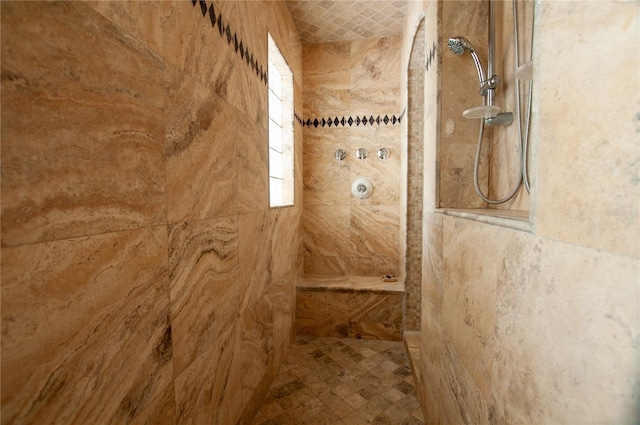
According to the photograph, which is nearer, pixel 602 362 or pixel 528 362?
pixel 602 362

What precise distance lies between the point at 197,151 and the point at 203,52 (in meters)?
0.41

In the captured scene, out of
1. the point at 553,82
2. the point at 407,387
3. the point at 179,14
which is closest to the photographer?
the point at 553,82

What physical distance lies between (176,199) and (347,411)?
5.63 feet

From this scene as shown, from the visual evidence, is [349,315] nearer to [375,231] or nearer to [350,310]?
[350,310]

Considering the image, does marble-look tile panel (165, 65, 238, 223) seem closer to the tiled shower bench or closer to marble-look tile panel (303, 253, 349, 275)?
the tiled shower bench

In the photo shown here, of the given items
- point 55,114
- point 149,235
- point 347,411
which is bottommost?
point 347,411

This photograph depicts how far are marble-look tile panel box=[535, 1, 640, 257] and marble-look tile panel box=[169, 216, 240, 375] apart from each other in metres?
1.04

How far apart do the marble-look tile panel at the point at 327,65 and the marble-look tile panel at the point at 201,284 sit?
235 centimetres

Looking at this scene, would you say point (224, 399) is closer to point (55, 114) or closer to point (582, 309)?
point (55, 114)

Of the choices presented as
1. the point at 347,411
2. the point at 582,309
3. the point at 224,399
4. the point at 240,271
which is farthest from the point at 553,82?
the point at 347,411

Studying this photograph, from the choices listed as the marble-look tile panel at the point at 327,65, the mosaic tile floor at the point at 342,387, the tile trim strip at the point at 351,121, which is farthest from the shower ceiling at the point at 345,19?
the mosaic tile floor at the point at 342,387

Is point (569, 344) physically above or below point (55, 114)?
→ below

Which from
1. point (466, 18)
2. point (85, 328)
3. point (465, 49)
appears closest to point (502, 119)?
point (465, 49)

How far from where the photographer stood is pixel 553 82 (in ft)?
1.68
